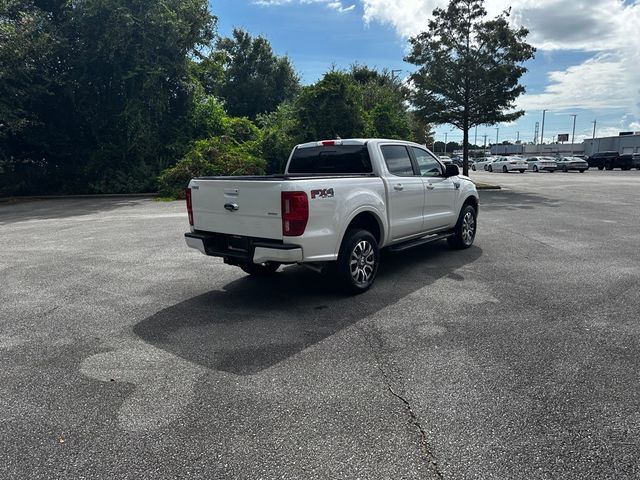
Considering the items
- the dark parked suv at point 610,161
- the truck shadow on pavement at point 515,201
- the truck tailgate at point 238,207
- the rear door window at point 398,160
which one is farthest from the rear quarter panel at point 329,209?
the dark parked suv at point 610,161

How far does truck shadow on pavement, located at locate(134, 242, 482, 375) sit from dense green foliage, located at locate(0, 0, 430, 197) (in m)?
14.3

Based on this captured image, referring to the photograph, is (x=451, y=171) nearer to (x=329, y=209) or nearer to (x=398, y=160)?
(x=398, y=160)

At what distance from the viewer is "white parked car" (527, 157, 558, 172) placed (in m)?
42.1

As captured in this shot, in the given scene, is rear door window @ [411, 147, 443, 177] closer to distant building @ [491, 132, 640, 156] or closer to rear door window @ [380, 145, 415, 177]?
rear door window @ [380, 145, 415, 177]

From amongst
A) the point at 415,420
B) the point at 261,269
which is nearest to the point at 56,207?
the point at 261,269

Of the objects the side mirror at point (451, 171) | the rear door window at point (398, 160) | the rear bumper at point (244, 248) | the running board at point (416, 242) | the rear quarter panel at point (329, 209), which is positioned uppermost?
the rear door window at point (398, 160)

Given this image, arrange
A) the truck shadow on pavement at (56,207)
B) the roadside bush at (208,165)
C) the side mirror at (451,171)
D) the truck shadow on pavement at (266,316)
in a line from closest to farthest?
the truck shadow on pavement at (266,316) → the side mirror at (451,171) → the truck shadow on pavement at (56,207) → the roadside bush at (208,165)

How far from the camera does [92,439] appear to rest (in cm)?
291

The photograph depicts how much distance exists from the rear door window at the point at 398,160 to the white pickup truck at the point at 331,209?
2 centimetres

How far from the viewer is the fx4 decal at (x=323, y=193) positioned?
5027 millimetres

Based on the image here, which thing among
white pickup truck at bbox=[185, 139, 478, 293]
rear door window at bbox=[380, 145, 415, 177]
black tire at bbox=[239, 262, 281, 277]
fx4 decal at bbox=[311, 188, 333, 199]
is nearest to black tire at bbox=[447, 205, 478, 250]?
white pickup truck at bbox=[185, 139, 478, 293]

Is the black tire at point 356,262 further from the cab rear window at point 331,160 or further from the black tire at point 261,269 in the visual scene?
the black tire at point 261,269

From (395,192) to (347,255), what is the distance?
1406mm

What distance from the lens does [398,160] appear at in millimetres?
6809
